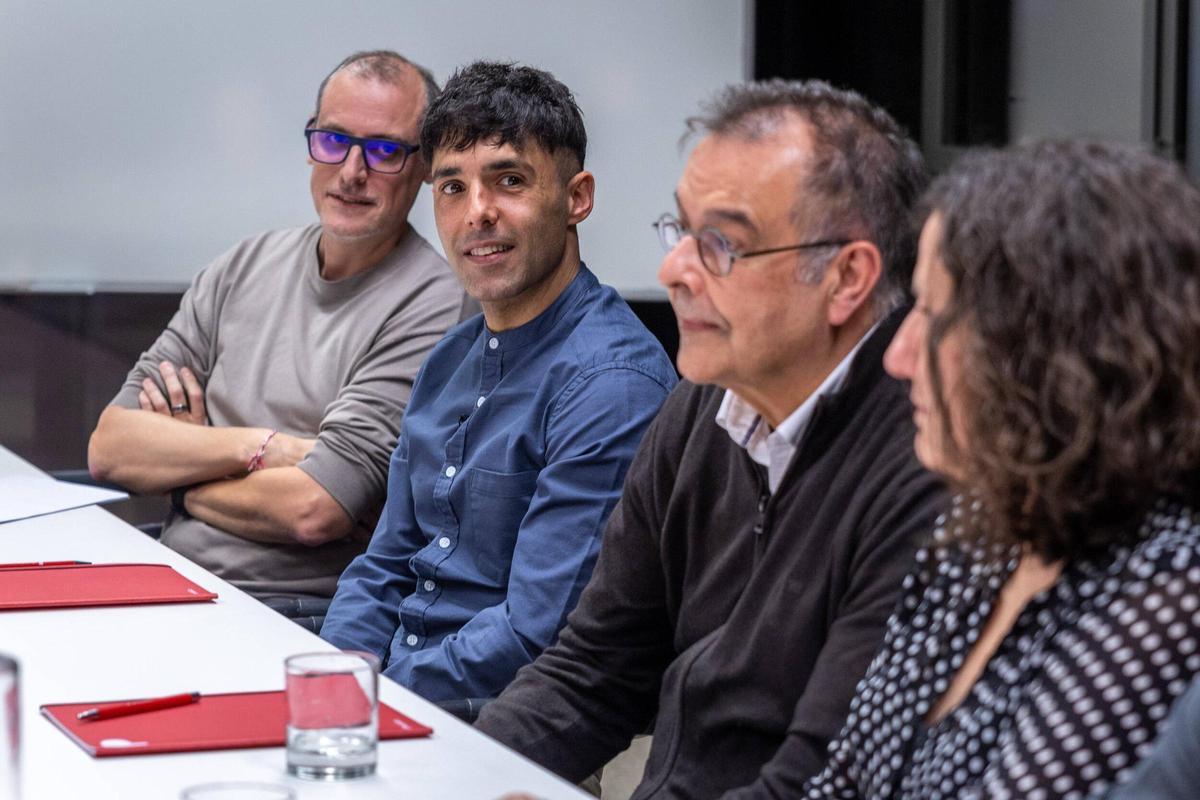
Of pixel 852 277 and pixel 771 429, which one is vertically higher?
pixel 852 277

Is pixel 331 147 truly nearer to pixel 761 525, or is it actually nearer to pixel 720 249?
pixel 720 249

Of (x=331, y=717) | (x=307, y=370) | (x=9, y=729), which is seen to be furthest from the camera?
(x=307, y=370)

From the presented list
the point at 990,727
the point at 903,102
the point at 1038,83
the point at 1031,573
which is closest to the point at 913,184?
the point at 1031,573

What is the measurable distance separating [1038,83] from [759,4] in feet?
3.29

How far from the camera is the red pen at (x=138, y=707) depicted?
1.46 m

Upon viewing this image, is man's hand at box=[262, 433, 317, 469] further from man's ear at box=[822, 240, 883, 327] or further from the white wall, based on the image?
the white wall

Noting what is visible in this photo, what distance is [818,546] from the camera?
61.6 inches

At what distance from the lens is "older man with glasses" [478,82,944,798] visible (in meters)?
1.53

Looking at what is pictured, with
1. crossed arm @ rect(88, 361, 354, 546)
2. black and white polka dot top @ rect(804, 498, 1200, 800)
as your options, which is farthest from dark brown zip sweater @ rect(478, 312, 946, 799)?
crossed arm @ rect(88, 361, 354, 546)

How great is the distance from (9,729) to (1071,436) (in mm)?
724

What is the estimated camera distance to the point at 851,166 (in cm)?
170

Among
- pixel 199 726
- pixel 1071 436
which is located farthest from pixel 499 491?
pixel 1071 436

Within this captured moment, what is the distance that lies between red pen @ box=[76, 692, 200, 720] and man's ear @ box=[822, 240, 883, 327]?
2.52 feet

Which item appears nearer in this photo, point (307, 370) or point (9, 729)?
point (9, 729)
